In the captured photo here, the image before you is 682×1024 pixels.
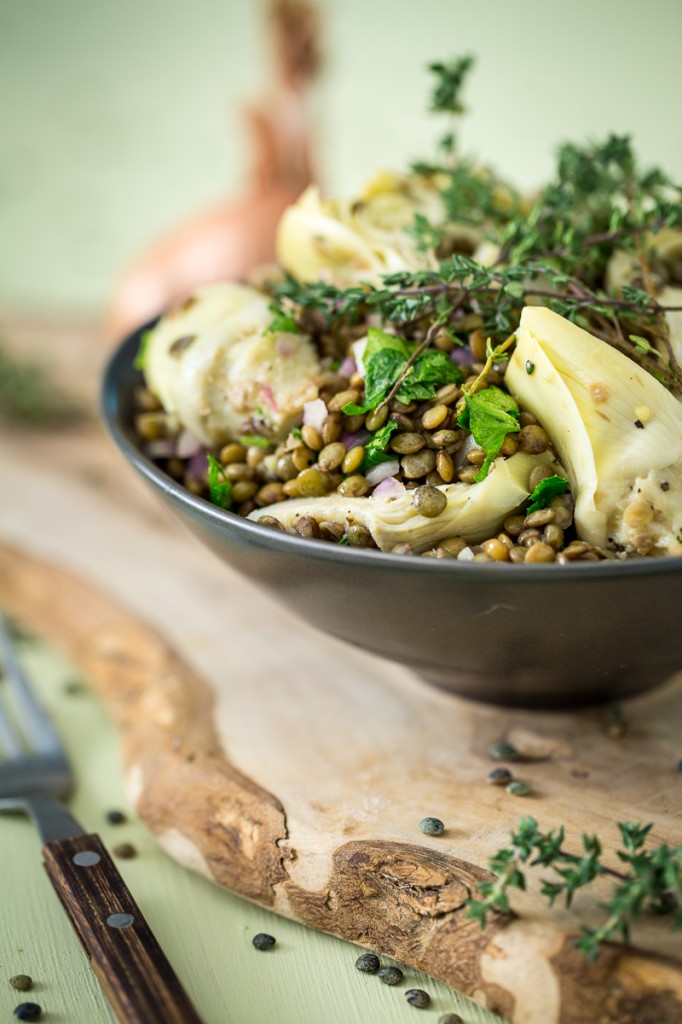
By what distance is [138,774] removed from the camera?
221 centimetres

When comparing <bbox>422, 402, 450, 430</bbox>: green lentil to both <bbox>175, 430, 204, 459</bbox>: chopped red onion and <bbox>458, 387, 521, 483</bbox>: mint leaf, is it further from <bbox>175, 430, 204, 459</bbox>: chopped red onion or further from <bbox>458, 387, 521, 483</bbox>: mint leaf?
<bbox>175, 430, 204, 459</bbox>: chopped red onion

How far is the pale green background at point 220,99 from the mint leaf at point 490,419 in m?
3.29

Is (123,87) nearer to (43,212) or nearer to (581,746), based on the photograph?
(43,212)

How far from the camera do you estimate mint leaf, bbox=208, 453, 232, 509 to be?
→ 208cm

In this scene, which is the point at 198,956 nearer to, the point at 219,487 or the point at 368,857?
the point at 368,857

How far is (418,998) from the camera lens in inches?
67.7

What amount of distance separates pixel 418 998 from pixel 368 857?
228 mm

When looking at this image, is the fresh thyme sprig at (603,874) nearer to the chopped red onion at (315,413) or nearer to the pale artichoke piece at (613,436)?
the pale artichoke piece at (613,436)

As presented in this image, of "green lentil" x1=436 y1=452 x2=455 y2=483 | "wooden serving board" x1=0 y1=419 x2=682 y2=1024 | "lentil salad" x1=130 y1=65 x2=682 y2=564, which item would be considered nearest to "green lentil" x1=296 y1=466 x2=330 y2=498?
"lentil salad" x1=130 y1=65 x2=682 y2=564

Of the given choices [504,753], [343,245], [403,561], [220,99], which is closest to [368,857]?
[504,753]

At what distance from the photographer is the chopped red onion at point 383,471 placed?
1923 mm

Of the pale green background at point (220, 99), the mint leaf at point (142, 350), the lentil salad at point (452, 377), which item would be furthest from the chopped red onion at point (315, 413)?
the pale green background at point (220, 99)

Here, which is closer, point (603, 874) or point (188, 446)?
point (603, 874)

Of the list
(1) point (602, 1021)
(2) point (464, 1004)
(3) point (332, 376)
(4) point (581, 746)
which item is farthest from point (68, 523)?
(1) point (602, 1021)
